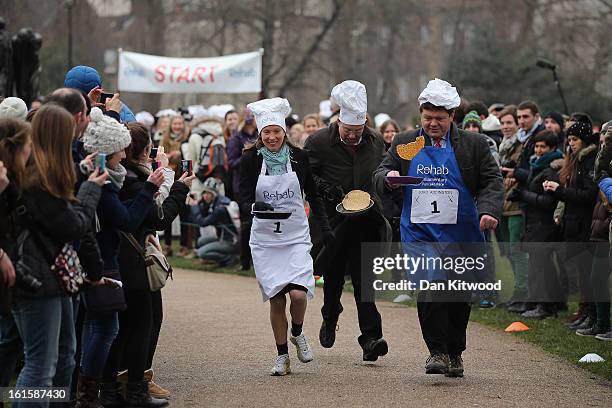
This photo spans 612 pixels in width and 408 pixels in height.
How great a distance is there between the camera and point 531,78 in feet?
116

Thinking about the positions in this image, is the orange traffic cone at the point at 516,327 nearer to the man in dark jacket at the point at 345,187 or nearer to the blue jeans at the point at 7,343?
the man in dark jacket at the point at 345,187

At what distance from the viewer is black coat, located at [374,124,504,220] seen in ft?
31.3

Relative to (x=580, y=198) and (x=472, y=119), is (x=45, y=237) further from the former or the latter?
(x=472, y=119)

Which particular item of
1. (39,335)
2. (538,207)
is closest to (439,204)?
(39,335)

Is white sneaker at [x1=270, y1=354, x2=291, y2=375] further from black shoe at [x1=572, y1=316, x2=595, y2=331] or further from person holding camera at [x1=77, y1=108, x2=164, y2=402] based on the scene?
black shoe at [x1=572, y1=316, x2=595, y2=331]

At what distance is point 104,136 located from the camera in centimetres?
775

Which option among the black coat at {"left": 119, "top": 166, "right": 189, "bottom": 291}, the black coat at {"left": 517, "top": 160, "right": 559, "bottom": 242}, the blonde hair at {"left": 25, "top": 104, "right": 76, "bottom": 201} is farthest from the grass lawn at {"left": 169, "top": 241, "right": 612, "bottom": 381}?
the blonde hair at {"left": 25, "top": 104, "right": 76, "bottom": 201}

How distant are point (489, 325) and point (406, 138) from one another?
12.4ft

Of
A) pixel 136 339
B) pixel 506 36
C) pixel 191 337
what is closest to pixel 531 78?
pixel 506 36

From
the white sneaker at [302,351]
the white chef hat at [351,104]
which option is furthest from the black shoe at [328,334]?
the white chef hat at [351,104]

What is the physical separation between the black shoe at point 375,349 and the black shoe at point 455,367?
68 centimetres

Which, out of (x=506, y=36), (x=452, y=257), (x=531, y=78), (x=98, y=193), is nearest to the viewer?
(x=98, y=193)

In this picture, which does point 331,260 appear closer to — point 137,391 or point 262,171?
point 262,171

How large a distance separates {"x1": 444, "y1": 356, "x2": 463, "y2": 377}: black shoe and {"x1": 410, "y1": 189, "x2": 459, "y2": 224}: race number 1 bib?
1007 millimetres
